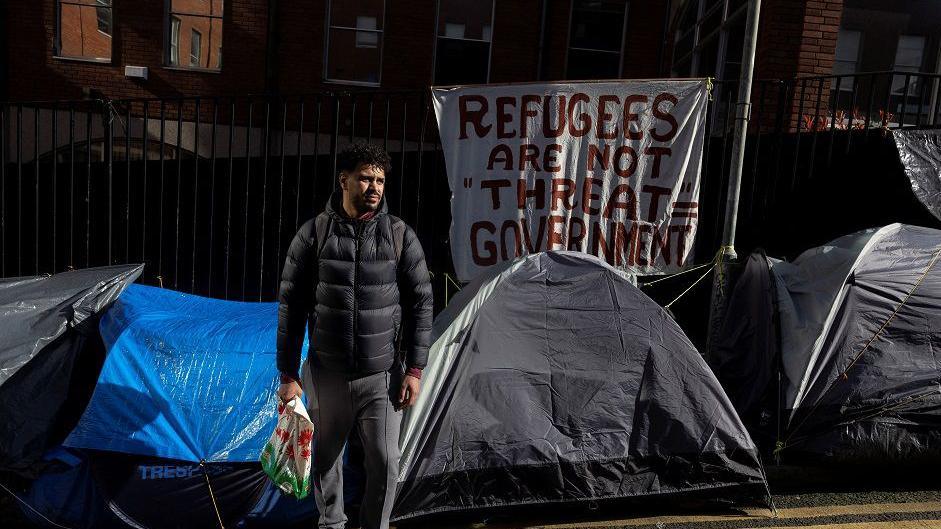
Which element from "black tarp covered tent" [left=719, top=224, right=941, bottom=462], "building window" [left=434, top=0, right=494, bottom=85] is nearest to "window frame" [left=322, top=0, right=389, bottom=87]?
"building window" [left=434, top=0, right=494, bottom=85]

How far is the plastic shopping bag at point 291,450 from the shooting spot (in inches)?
125

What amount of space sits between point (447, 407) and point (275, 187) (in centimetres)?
338

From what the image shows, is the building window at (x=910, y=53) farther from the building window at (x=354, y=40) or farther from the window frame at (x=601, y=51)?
the building window at (x=354, y=40)

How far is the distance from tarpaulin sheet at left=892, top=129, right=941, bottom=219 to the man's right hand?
4.40 metres

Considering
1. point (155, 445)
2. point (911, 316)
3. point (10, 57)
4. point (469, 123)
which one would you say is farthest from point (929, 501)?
point (10, 57)

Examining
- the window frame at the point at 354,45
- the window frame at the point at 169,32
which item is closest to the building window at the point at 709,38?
the window frame at the point at 354,45

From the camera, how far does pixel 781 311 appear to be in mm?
4398

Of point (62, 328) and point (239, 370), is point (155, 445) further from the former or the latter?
point (62, 328)

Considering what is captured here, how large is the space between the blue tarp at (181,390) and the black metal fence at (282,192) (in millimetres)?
1503

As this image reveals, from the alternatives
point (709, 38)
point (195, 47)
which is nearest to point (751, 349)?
point (709, 38)

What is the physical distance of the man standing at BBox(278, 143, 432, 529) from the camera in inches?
125

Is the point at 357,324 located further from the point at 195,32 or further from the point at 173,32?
the point at 173,32

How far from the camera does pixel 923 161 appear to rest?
201 inches

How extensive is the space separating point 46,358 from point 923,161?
19.0 ft
